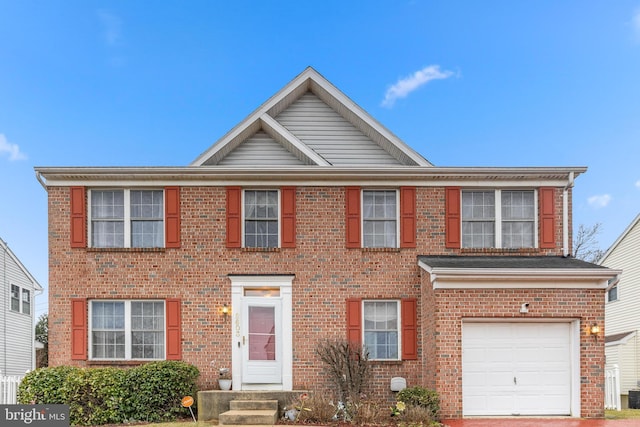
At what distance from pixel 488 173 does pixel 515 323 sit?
357 cm

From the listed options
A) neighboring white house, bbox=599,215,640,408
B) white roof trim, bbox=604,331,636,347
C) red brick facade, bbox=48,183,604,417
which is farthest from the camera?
neighboring white house, bbox=599,215,640,408

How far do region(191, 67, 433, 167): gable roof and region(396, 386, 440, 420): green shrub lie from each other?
5381 millimetres

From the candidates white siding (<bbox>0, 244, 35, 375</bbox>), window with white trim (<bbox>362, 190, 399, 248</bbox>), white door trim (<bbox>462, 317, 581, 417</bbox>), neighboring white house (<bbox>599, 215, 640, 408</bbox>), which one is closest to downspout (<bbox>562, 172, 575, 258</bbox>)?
white door trim (<bbox>462, 317, 581, 417</bbox>)

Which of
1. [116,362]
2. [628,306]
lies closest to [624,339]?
[628,306]

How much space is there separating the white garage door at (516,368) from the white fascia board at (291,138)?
5102 millimetres

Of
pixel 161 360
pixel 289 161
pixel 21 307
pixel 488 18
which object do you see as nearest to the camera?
pixel 161 360

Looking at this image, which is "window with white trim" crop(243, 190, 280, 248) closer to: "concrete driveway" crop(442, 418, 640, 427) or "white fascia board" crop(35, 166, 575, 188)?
"white fascia board" crop(35, 166, 575, 188)

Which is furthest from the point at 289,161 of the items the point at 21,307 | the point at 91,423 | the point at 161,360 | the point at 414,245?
the point at 21,307

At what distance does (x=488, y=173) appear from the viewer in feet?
40.7

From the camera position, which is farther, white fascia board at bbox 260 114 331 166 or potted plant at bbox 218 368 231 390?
white fascia board at bbox 260 114 331 166

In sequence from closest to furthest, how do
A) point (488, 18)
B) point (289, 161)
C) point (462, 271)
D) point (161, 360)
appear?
point (462, 271), point (161, 360), point (289, 161), point (488, 18)

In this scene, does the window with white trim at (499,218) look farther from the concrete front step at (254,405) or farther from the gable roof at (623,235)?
the gable roof at (623,235)

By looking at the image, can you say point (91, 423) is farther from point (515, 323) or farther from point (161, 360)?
point (515, 323)

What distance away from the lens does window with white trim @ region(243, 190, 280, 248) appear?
12.5 m
